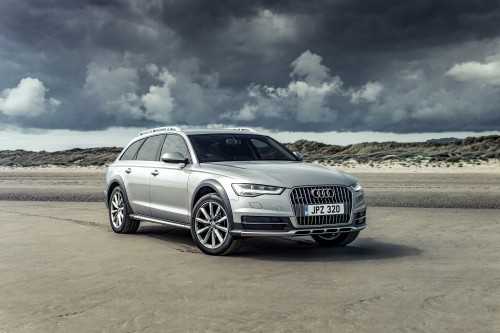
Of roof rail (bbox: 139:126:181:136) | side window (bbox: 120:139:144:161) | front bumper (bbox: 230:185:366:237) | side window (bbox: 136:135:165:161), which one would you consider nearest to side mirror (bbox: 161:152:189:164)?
roof rail (bbox: 139:126:181:136)

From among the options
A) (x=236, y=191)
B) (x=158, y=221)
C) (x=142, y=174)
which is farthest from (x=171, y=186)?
(x=236, y=191)

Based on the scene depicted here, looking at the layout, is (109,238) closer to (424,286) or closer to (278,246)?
(278,246)

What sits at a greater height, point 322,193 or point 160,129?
point 160,129

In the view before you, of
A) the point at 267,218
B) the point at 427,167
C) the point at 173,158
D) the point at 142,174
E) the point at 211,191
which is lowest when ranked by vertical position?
the point at 427,167

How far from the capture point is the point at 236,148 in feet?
33.4

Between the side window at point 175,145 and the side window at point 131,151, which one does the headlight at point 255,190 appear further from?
the side window at point 131,151

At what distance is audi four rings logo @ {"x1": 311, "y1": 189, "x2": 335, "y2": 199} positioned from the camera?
8.73 m

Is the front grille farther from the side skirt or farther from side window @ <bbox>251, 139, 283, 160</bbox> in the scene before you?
the side skirt

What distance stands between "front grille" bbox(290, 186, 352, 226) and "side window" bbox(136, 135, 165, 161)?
3.04m

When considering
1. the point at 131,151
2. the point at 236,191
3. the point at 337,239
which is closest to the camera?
the point at 236,191

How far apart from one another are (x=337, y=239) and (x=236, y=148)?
6.49 feet

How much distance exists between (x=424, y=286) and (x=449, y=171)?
31.0m

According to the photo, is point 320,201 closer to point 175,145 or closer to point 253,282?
point 253,282

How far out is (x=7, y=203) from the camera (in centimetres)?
1880
